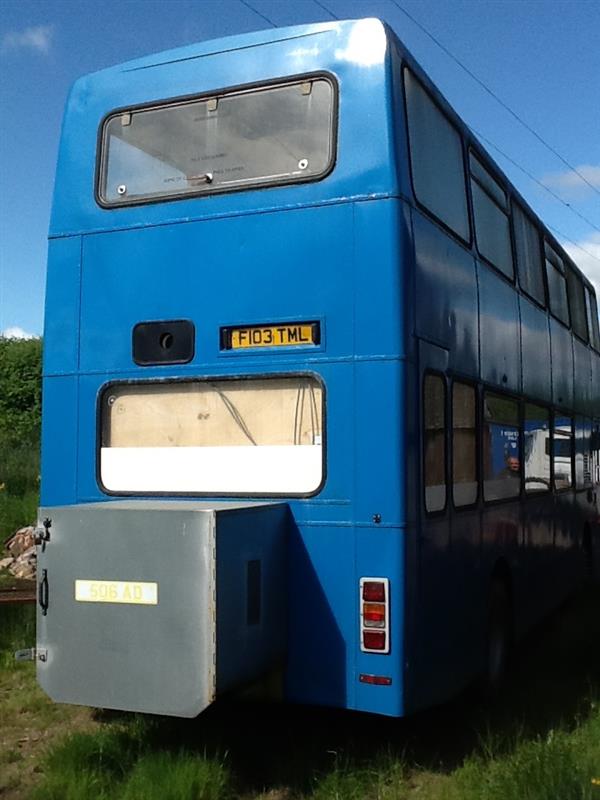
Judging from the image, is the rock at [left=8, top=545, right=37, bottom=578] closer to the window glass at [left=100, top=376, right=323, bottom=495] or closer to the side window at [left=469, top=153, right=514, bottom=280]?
the window glass at [left=100, top=376, right=323, bottom=495]

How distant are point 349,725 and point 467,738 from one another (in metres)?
0.78

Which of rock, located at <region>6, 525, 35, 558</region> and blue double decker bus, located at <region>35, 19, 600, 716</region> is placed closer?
blue double decker bus, located at <region>35, 19, 600, 716</region>

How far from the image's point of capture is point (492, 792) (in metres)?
5.02

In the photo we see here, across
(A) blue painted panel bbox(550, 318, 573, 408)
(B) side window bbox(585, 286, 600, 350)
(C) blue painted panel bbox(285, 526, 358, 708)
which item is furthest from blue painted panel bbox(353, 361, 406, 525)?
(B) side window bbox(585, 286, 600, 350)

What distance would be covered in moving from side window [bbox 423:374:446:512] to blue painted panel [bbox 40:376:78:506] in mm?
2271

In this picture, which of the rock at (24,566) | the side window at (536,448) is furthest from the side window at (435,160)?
the rock at (24,566)

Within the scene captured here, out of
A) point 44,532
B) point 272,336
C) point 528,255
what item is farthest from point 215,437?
point 528,255

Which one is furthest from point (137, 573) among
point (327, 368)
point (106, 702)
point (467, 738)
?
point (467, 738)

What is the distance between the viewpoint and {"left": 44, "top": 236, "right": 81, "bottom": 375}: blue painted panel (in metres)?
6.39

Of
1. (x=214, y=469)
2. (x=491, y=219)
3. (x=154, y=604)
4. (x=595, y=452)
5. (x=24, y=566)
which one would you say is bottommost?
(x=24, y=566)

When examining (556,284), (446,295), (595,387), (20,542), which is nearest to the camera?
(446,295)

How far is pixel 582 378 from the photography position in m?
12.2

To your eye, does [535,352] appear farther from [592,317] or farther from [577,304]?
[592,317]

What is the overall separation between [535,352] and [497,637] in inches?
111
